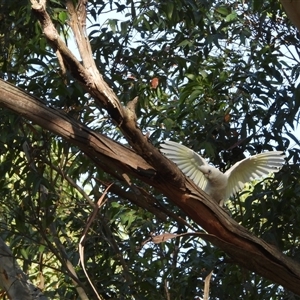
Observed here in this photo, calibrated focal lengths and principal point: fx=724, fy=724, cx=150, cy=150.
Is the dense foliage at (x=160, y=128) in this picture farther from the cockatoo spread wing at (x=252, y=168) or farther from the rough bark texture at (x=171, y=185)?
the rough bark texture at (x=171, y=185)

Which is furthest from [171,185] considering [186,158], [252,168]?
[252,168]

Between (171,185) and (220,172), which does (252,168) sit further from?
(171,185)

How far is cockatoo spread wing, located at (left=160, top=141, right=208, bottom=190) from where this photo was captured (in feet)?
8.95

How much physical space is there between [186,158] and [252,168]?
269 mm

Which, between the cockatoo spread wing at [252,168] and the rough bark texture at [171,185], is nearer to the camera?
the rough bark texture at [171,185]

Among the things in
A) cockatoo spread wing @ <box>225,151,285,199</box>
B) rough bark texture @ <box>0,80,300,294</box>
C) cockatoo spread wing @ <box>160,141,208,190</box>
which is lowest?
rough bark texture @ <box>0,80,300,294</box>

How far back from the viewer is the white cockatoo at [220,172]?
8.91 feet

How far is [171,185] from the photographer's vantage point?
75.7 inches

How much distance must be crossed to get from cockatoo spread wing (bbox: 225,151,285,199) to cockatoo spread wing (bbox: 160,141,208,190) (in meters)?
0.11

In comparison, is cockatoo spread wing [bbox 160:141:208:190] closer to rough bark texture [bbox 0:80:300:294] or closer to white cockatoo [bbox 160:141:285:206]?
white cockatoo [bbox 160:141:285:206]

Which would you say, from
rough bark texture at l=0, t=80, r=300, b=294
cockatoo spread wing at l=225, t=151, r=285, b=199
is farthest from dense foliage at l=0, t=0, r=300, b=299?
rough bark texture at l=0, t=80, r=300, b=294

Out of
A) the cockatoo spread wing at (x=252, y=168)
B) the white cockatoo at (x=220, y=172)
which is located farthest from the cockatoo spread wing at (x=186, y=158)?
the cockatoo spread wing at (x=252, y=168)

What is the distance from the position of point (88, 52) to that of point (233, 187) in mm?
1300

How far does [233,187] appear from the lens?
2955 mm
